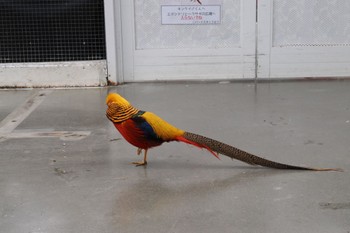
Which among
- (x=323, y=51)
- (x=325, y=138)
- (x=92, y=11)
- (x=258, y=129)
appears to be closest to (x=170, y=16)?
(x=92, y=11)

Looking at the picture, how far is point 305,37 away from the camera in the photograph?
26.7 ft

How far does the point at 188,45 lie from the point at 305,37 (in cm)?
172

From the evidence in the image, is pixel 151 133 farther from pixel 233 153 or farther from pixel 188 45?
pixel 188 45

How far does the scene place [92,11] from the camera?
7.84m

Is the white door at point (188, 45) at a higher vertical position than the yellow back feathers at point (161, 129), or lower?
higher

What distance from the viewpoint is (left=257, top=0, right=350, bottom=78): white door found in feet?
26.6

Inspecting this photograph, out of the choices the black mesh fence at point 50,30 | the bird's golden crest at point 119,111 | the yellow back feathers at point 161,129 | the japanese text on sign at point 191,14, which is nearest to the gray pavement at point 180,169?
the yellow back feathers at point 161,129

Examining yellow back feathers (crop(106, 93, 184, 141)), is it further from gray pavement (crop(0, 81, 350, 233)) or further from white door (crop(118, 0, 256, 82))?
white door (crop(118, 0, 256, 82))

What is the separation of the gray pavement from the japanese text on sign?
4.26 ft

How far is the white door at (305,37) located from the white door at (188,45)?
0.24 meters

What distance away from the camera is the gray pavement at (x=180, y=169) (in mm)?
3648

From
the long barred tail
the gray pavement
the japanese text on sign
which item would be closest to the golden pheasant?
the long barred tail

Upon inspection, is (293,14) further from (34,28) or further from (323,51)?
(34,28)

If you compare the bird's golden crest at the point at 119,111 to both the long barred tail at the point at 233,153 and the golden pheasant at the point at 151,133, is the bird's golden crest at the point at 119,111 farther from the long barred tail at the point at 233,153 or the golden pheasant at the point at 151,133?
the long barred tail at the point at 233,153
